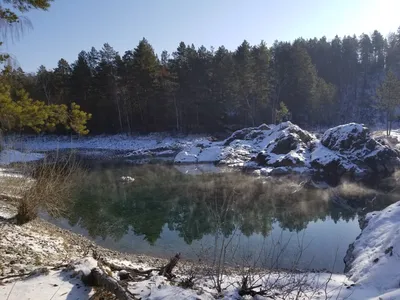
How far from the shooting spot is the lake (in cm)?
1313

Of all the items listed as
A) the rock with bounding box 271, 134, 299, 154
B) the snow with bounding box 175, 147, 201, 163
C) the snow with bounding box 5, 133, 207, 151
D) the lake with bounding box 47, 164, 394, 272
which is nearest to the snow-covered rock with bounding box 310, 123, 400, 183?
the rock with bounding box 271, 134, 299, 154

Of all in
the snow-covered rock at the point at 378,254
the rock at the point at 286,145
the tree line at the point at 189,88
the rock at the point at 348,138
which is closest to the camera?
the snow-covered rock at the point at 378,254

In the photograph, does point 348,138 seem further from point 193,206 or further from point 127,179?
point 127,179

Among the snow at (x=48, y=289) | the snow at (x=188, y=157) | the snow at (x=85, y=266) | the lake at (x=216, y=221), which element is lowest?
the lake at (x=216, y=221)

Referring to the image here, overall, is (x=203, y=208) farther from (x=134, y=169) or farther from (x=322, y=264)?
(x=134, y=169)

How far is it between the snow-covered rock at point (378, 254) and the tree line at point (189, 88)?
1420 inches

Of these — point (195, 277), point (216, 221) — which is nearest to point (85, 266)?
point (195, 277)

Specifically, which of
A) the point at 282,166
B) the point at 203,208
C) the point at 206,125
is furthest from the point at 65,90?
the point at 203,208

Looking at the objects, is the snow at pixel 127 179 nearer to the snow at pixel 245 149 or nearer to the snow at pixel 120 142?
the snow at pixel 245 149

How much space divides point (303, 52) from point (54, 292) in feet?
185

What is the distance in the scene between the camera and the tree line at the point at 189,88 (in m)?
49.6

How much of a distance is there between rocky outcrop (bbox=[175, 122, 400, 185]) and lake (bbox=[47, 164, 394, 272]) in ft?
18.2

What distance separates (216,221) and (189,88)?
41640 millimetres

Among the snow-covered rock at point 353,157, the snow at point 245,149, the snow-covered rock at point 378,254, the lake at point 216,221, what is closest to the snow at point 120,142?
the snow at point 245,149
